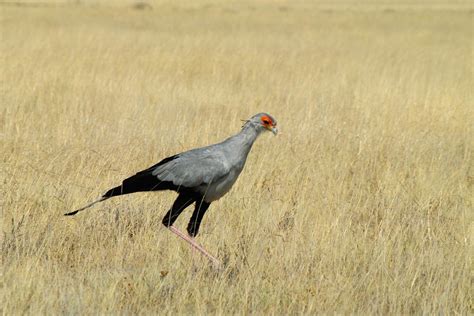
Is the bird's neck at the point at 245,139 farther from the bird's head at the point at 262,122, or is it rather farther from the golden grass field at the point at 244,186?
the golden grass field at the point at 244,186

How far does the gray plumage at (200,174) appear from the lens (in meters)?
4.23

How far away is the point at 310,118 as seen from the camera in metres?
8.01

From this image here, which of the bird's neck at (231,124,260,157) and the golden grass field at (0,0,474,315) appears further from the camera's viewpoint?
the bird's neck at (231,124,260,157)

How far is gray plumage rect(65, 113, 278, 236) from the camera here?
13.9ft

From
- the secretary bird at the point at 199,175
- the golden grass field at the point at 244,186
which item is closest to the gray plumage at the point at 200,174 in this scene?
the secretary bird at the point at 199,175

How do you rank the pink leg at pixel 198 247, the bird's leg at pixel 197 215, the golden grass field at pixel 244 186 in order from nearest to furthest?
the golden grass field at pixel 244 186
the pink leg at pixel 198 247
the bird's leg at pixel 197 215

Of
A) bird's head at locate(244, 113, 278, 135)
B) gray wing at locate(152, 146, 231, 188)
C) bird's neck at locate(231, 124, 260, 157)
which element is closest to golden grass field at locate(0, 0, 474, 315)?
gray wing at locate(152, 146, 231, 188)

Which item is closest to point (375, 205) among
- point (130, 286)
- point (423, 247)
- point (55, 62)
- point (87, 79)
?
point (423, 247)

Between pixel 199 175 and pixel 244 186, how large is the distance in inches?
57.6

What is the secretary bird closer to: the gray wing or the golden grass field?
the gray wing

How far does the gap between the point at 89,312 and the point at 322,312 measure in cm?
116

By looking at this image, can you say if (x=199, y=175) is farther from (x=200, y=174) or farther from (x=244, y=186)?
(x=244, y=186)

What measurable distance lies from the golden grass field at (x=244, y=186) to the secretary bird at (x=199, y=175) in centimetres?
28

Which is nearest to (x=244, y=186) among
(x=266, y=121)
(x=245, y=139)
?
(x=266, y=121)
